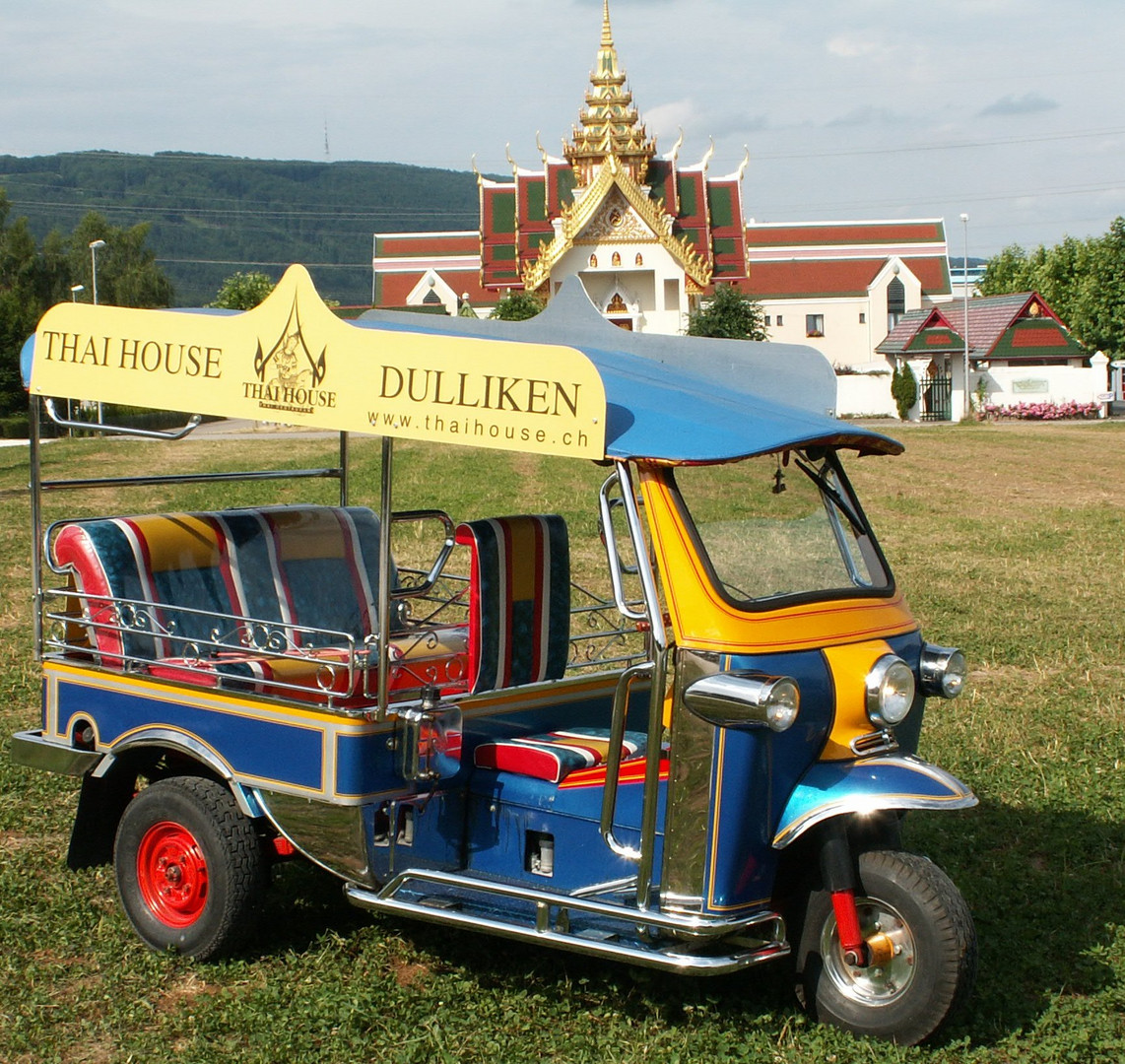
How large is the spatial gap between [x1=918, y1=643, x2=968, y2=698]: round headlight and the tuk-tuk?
0.4 inches

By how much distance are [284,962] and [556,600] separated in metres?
1.68

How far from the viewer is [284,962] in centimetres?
541

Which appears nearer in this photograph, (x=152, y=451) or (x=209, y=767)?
(x=209, y=767)

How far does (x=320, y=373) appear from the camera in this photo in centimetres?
503

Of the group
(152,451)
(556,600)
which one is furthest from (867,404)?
(556,600)

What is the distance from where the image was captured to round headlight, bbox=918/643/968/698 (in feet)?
16.6

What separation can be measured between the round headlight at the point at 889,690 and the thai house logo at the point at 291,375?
1.99 metres

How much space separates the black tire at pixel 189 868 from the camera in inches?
209

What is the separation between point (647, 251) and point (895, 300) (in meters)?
15.5

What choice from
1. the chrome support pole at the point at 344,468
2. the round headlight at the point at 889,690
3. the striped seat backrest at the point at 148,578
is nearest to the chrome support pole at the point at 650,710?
the round headlight at the point at 889,690

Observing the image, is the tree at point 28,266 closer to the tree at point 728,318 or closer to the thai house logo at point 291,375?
the tree at point 728,318

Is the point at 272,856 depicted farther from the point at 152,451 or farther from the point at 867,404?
the point at 867,404

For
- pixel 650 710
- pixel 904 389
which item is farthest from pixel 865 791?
pixel 904 389

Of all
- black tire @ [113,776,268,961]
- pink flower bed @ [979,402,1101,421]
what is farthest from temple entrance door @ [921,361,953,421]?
black tire @ [113,776,268,961]
